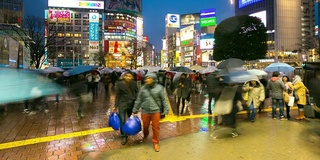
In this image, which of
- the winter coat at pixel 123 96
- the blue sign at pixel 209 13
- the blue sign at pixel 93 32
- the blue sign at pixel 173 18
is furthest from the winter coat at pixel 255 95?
the blue sign at pixel 173 18

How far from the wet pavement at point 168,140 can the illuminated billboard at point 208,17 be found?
77.2 meters

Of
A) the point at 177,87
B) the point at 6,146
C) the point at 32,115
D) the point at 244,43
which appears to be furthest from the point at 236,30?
the point at 6,146

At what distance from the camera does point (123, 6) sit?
116562 mm

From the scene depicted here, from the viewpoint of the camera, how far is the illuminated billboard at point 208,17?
81.4 metres

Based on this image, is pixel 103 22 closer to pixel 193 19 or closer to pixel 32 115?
pixel 193 19

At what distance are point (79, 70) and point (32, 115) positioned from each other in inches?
95.7

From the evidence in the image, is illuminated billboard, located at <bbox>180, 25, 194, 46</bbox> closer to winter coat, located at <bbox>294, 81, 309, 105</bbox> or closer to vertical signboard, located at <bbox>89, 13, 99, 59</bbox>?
vertical signboard, located at <bbox>89, 13, 99, 59</bbox>

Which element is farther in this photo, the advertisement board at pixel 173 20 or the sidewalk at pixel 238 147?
the advertisement board at pixel 173 20

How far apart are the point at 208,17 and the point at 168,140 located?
266 feet

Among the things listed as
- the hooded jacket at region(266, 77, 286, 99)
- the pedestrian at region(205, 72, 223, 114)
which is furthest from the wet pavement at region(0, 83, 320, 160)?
the pedestrian at region(205, 72, 223, 114)

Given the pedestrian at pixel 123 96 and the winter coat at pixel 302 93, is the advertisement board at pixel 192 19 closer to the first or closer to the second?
the winter coat at pixel 302 93

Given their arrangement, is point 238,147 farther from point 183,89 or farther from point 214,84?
point 183,89

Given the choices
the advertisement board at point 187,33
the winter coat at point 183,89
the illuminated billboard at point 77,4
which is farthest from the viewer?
the illuminated billboard at point 77,4

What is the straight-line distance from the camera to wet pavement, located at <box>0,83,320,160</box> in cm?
499
